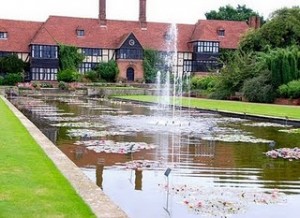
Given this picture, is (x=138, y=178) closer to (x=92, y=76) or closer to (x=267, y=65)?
(x=267, y=65)

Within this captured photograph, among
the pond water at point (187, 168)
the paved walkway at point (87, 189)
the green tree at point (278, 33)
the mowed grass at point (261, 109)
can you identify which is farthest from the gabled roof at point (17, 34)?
the paved walkway at point (87, 189)

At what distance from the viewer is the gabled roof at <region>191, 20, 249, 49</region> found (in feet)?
225

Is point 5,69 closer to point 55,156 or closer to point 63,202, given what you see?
point 55,156

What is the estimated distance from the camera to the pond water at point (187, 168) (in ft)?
25.9

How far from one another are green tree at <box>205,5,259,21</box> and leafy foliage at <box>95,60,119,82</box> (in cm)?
2903

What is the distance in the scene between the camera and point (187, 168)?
36.3 feet

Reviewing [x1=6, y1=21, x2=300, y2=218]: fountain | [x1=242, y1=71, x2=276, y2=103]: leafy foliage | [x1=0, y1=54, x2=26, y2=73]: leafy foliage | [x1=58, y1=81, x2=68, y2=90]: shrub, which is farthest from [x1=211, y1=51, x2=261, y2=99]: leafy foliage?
[x1=0, y1=54, x2=26, y2=73]: leafy foliage

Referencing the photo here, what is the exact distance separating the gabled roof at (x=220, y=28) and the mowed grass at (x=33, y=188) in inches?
2324

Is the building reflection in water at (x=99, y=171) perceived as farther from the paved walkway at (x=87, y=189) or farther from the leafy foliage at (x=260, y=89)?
the leafy foliage at (x=260, y=89)

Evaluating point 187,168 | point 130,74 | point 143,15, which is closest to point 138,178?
point 187,168

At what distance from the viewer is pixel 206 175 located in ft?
33.7

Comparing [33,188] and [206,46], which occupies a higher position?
[206,46]

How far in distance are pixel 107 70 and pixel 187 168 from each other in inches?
2170

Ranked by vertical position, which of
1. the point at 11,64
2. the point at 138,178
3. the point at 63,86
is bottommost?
the point at 138,178
